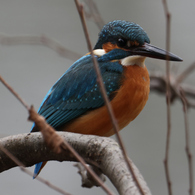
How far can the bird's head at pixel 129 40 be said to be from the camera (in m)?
2.87

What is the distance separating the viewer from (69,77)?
310 centimetres

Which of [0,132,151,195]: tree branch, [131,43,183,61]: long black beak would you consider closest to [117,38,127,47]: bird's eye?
[131,43,183,61]: long black beak

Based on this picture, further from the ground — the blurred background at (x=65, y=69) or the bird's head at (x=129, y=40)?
the bird's head at (x=129, y=40)

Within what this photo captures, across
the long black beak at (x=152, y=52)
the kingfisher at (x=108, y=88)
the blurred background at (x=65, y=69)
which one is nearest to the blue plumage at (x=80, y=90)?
the kingfisher at (x=108, y=88)

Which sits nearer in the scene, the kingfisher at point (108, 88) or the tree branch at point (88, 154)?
the tree branch at point (88, 154)

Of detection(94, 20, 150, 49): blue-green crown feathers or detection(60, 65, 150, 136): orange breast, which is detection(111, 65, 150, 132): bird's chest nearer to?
detection(60, 65, 150, 136): orange breast

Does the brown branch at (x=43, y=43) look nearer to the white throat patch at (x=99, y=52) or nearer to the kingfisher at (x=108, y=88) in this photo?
the white throat patch at (x=99, y=52)

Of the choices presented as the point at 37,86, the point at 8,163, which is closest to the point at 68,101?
the point at 8,163

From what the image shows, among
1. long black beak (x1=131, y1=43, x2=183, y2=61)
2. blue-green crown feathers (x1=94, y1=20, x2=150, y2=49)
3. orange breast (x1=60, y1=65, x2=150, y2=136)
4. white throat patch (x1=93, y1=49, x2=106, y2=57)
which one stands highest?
blue-green crown feathers (x1=94, y1=20, x2=150, y2=49)

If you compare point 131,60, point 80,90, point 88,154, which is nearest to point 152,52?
point 131,60

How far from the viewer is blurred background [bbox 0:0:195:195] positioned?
5.95 metres

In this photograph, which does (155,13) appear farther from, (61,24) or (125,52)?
(125,52)

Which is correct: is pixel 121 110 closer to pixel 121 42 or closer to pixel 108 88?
pixel 108 88

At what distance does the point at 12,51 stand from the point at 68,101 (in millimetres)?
4082
